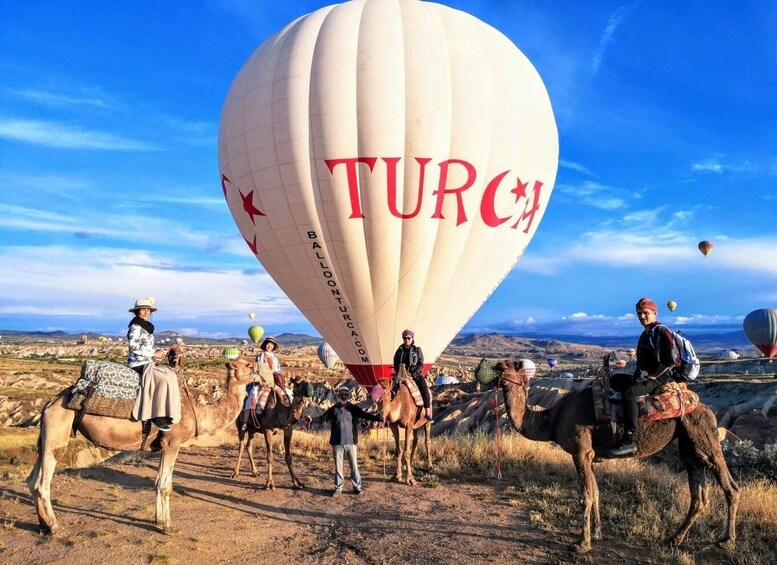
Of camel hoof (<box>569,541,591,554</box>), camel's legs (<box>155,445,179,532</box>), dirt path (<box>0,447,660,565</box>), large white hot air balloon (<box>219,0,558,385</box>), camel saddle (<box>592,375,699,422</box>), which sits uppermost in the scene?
large white hot air balloon (<box>219,0,558,385</box>)

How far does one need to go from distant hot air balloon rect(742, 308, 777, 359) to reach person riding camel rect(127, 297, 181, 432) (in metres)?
79.7

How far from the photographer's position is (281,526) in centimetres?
1011

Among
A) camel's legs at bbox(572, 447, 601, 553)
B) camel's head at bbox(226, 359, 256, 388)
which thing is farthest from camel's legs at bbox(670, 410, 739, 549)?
camel's head at bbox(226, 359, 256, 388)

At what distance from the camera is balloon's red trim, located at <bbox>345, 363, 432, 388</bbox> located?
68.4ft

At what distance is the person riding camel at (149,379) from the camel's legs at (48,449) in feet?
3.89

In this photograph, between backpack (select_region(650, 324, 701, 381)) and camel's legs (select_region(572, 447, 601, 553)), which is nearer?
backpack (select_region(650, 324, 701, 381))

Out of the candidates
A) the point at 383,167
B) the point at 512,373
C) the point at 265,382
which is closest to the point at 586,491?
the point at 512,373

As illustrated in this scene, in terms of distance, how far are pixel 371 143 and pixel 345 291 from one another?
5.29 metres

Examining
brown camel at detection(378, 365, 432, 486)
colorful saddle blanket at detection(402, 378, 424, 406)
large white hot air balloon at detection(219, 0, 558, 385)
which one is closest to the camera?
brown camel at detection(378, 365, 432, 486)

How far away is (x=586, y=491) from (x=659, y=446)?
1.37 metres

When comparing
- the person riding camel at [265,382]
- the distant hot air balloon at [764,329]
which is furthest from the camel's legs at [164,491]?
the distant hot air balloon at [764,329]

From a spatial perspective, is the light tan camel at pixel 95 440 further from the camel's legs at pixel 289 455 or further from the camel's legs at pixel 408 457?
the camel's legs at pixel 408 457

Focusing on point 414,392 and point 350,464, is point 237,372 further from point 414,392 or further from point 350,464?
point 414,392

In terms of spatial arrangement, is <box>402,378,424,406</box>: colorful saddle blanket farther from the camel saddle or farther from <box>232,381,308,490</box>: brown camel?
the camel saddle
